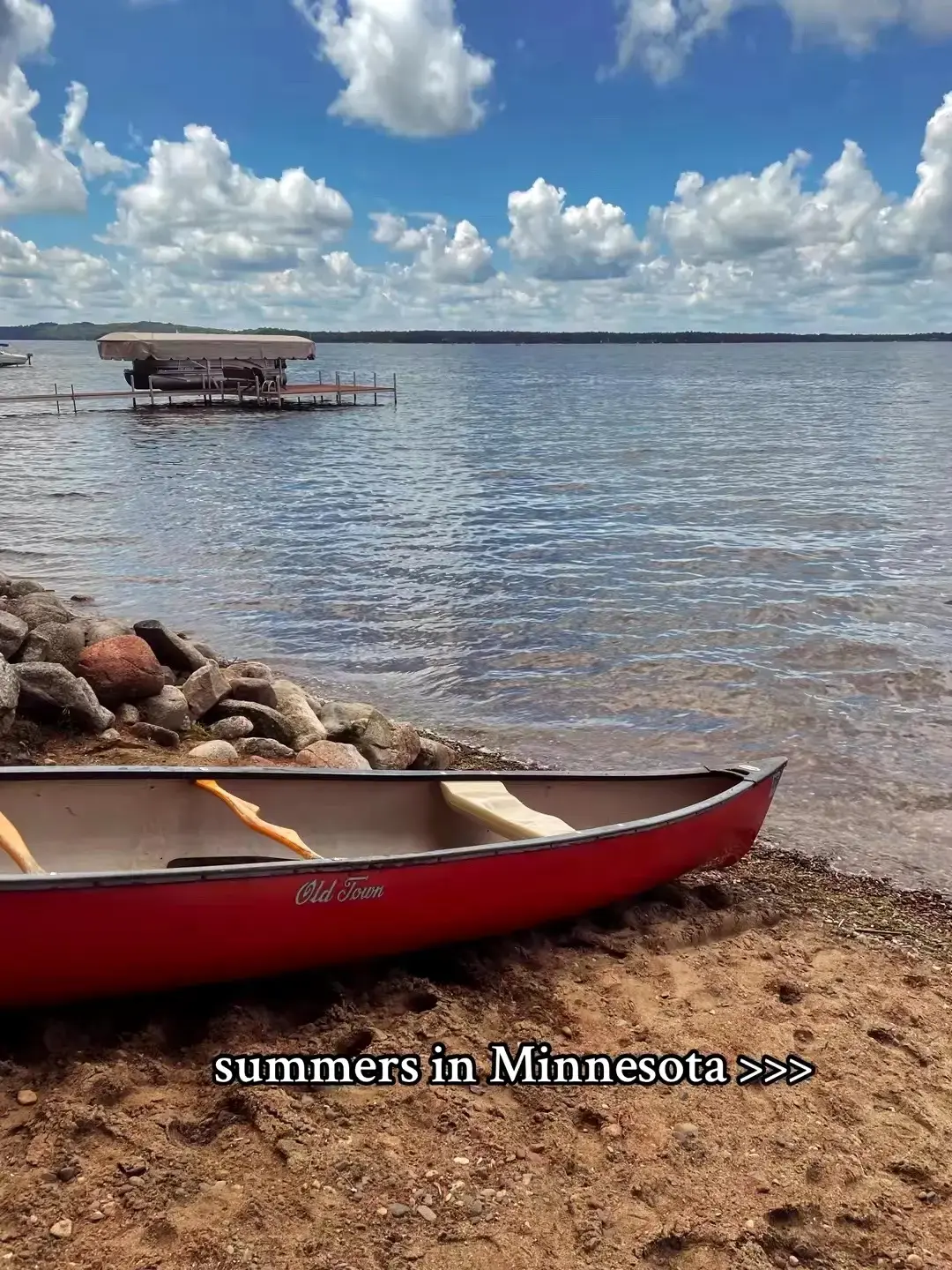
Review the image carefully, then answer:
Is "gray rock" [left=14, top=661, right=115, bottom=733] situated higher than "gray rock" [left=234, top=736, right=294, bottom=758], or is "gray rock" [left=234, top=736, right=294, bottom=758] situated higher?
Result: "gray rock" [left=14, top=661, right=115, bottom=733]

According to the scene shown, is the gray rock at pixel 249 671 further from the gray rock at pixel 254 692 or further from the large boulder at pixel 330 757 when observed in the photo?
the large boulder at pixel 330 757

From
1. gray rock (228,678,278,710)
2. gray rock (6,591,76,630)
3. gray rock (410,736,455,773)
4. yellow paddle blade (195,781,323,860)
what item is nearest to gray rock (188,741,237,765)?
gray rock (228,678,278,710)

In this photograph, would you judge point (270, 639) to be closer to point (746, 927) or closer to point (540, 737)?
point (540, 737)

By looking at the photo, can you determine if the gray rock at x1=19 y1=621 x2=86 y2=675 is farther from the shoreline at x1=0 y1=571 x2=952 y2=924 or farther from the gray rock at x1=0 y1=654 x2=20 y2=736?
the gray rock at x1=0 y1=654 x2=20 y2=736

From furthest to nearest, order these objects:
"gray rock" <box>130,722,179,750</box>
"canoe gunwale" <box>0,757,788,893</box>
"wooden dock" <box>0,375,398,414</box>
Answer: "wooden dock" <box>0,375,398,414</box> < "gray rock" <box>130,722,179,750</box> < "canoe gunwale" <box>0,757,788,893</box>

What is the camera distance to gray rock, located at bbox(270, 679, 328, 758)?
351 inches

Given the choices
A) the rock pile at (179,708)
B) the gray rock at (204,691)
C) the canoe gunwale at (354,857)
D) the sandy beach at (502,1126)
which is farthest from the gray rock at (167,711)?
the sandy beach at (502,1126)

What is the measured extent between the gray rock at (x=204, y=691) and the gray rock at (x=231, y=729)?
267 mm

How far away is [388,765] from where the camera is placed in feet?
29.1

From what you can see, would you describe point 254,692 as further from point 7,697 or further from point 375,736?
point 7,697

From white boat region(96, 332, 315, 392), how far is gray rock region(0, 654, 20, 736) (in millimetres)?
48115

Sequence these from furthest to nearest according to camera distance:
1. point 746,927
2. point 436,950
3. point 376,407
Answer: point 376,407, point 746,927, point 436,950

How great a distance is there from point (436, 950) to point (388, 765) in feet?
11.1

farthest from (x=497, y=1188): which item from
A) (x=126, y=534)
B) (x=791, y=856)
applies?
(x=126, y=534)
